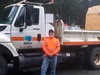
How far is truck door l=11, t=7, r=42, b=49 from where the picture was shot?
9711mm

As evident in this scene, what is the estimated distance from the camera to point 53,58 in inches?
356

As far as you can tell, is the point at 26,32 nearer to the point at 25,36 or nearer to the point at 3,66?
the point at 25,36

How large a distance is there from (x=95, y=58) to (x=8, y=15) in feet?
14.6

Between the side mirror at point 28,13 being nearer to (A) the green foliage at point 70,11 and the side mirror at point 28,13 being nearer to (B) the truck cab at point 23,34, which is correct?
(B) the truck cab at point 23,34

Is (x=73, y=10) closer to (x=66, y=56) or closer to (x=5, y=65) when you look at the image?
(x=66, y=56)

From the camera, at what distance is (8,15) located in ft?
32.7

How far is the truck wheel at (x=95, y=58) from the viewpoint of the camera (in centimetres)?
1216

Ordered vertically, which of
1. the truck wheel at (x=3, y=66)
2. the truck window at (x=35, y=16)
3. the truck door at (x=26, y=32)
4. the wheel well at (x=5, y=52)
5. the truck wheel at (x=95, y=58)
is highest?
the truck window at (x=35, y=16)

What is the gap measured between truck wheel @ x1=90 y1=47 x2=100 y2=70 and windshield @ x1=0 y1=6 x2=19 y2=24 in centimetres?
395

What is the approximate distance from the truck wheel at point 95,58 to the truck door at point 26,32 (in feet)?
9.31

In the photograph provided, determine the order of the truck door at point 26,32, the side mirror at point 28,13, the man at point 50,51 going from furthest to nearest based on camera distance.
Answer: the truck door at point 26,32 → the side mirror at point 28,13 → the man at point 50,51

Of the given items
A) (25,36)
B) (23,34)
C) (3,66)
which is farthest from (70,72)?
(3,66)

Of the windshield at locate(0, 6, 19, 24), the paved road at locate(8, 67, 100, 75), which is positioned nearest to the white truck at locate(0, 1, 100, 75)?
the windshield at locate(0, 6, 19, 24)

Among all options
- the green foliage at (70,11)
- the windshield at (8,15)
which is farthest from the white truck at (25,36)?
the green foliage at (70,11)
